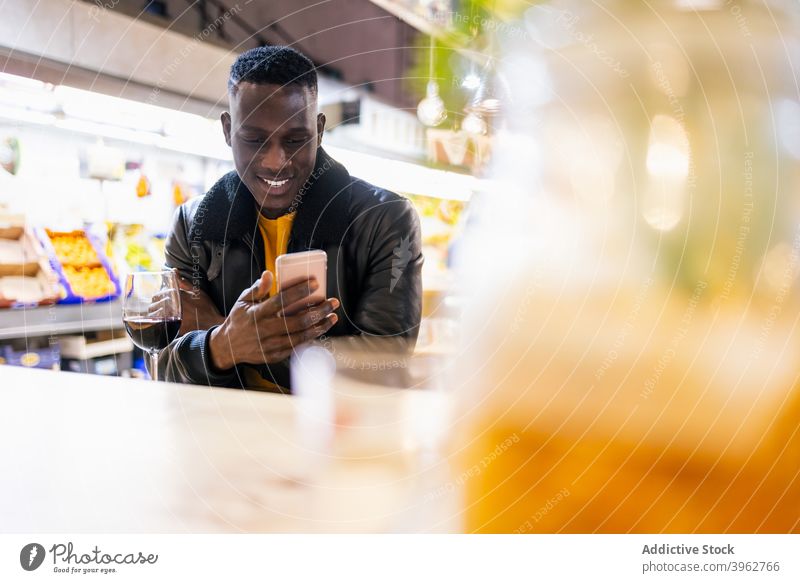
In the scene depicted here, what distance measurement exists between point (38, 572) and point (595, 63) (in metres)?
0.59

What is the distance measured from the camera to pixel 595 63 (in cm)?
35

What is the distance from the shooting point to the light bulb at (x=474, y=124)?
0.48m

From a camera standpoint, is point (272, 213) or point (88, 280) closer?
point (272, 213)

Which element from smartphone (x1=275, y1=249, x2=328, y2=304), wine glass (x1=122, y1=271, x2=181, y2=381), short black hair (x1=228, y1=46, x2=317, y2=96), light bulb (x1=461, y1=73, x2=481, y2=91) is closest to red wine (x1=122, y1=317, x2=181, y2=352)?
wine glass (x1=122, y1=271, x2=181, y2=381)

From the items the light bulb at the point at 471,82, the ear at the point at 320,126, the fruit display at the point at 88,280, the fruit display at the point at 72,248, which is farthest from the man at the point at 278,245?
the fruit display at the point at 72,248

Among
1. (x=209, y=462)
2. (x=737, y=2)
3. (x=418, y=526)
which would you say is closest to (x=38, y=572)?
(x=209, y=462)

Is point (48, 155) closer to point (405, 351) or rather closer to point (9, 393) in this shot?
point (9, 393)

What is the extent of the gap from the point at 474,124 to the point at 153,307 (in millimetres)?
311

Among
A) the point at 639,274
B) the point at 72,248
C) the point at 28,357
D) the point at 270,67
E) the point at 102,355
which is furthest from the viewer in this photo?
the point at 28,357

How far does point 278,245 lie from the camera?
1.75ft

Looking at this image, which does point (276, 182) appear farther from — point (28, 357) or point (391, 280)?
point (28, 357)

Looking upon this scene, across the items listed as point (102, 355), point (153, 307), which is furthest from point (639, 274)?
point (102, 355)

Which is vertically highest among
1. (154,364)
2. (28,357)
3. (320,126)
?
(320,126)

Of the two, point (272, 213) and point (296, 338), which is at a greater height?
point (272, 213)
